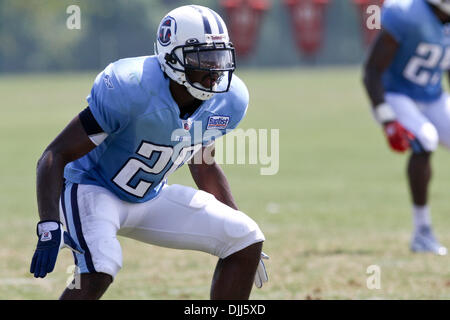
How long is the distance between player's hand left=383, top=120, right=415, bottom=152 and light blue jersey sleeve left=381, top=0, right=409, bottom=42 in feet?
2.52

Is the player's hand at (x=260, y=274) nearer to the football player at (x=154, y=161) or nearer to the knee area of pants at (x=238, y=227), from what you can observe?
the football player at (x=154, y=161)

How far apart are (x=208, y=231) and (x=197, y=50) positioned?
79cm

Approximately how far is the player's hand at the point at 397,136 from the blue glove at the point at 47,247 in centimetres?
306

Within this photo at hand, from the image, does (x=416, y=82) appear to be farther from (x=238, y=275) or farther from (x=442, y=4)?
(x=238, y=275)

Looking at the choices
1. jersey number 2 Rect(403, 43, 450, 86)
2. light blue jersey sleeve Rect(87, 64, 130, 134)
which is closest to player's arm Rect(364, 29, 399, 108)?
jersey number 2 Rect(403, 43, 450, 86)

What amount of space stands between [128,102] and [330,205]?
211 inches

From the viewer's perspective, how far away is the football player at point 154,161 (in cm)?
366

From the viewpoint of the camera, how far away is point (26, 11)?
50250mm

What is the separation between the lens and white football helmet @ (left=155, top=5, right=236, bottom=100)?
388cm

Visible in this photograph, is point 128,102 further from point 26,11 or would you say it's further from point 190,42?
point 26,11

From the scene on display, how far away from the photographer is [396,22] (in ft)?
21.3

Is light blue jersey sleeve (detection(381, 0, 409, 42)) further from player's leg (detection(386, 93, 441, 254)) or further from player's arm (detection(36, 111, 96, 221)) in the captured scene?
player's arm (detection(36, 111, 96, 221))

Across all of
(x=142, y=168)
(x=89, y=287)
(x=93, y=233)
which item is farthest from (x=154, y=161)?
(x=89, y=287)

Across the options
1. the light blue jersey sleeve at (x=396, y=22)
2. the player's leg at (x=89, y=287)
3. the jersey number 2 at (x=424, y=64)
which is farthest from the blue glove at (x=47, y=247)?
the jersey number 2 at (x=424, y=64)
